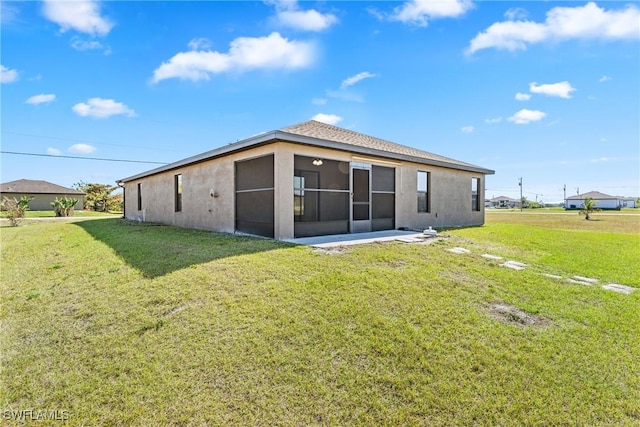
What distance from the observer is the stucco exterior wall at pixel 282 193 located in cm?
786

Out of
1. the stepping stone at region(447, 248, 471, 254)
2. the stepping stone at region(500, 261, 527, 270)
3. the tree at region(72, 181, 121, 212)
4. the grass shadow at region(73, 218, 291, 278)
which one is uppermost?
the tree at region(72, 181, 121, 212)

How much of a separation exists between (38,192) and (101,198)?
5.80 meters

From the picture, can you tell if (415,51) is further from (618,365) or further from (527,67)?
(618,365)

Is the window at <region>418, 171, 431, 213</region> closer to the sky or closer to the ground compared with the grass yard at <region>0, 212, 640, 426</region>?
closer to the sky

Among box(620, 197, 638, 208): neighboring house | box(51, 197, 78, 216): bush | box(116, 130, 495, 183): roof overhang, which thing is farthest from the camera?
box(620, 197, 638, 208): neighboring house

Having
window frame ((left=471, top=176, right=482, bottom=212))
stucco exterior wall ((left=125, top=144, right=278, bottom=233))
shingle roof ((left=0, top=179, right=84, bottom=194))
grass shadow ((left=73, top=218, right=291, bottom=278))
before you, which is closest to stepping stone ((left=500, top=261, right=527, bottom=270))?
grass shadow ((left=73, top=218, right=291, bottom=278))

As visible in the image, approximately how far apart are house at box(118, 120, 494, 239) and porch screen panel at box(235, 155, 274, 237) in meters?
0.03

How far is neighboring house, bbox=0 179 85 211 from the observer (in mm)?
31094

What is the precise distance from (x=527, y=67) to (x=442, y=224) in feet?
20.4

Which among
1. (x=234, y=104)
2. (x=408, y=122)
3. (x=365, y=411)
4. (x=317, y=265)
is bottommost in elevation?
(x=365, y=411)

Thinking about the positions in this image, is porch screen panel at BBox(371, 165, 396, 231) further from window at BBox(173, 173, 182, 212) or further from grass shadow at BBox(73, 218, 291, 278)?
window at BBox(173, 173, 182, 212)

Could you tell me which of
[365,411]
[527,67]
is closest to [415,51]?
[527,67]

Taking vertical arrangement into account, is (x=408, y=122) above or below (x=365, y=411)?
above

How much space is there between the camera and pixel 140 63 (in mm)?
13742
